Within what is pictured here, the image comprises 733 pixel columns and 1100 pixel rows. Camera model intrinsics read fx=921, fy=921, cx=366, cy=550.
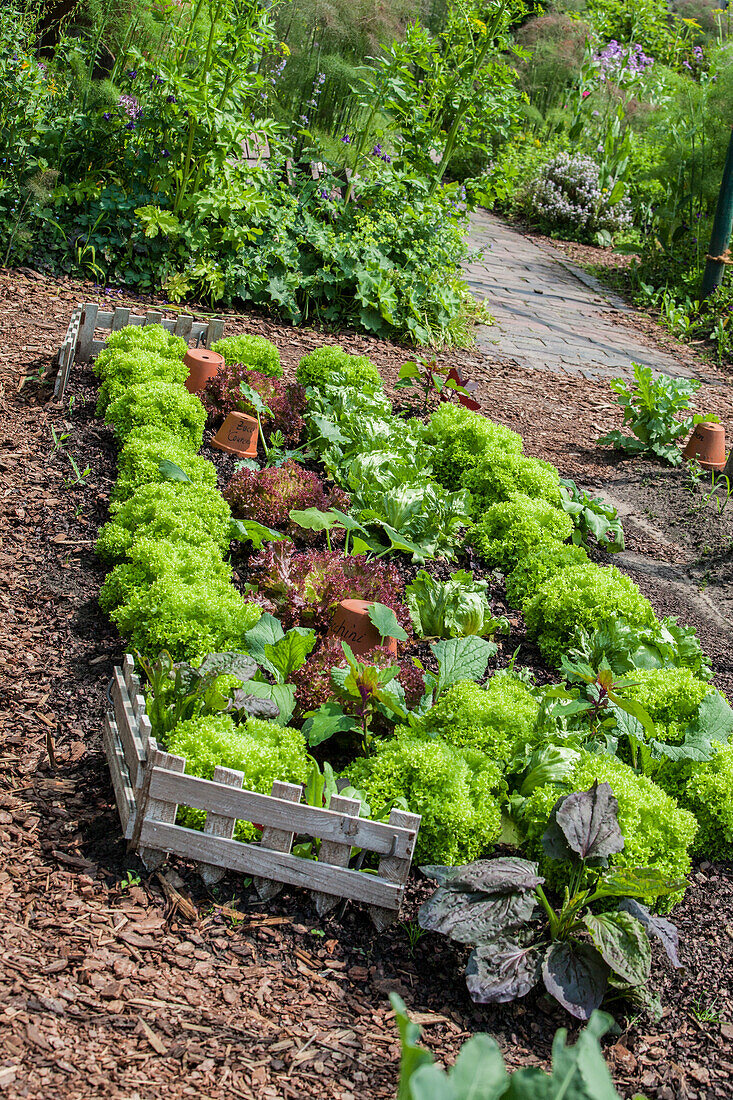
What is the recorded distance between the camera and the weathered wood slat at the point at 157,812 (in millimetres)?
2350

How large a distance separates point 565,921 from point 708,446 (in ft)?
12.4

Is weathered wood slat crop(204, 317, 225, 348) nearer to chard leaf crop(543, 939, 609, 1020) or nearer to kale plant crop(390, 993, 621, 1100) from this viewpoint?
chard leaf crop(543, 939, 609, 1020)

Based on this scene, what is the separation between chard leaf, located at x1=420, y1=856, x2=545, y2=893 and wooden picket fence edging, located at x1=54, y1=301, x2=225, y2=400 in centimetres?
341

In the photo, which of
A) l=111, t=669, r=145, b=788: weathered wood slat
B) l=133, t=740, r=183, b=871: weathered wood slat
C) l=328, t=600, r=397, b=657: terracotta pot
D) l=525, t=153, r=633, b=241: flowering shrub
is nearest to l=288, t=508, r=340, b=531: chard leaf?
l=328, t=600, r=397, b=657: terracotta pot

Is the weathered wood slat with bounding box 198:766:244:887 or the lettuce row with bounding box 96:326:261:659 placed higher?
the lettuce row with bounding box 96:326:261:659

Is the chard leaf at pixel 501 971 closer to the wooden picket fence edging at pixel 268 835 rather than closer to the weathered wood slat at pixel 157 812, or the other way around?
the wooden picket fence edging at pixel 268 835

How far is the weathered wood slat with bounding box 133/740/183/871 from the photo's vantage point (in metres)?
2.35

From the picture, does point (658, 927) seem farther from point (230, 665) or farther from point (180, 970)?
point (230, 665)

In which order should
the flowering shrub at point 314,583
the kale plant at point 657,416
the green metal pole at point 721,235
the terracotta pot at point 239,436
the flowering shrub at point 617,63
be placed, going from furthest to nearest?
the flowering shrub at point 617,63 → the green metal pole at point 721,235 → the kale plant at point 657,416 → the terracotta pot at point 239,436 → the flowering shrub at point 314,583

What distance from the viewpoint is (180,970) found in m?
2.17

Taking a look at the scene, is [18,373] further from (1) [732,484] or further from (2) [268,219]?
(1) [732,484]

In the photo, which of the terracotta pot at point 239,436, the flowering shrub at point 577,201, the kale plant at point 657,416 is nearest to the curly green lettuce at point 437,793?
the terracotta pot at point 239,436

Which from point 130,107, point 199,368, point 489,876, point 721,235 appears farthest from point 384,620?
point 721,235

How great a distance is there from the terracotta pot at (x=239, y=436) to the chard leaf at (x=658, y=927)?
9.62ft
